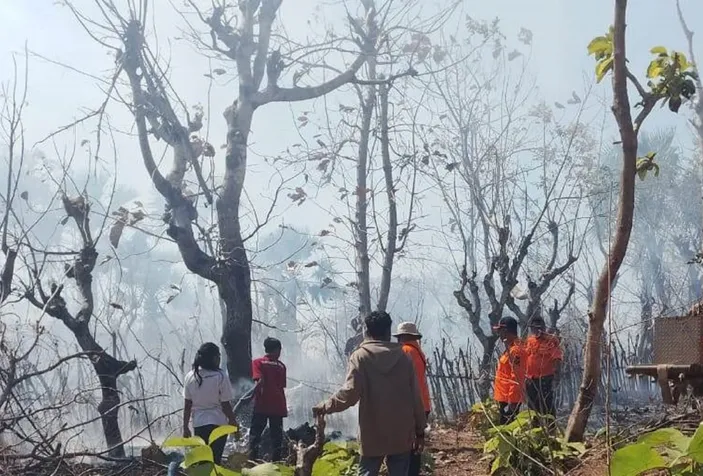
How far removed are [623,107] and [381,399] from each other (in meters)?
2.48

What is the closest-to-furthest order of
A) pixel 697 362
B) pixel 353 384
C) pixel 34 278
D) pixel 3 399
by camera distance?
pixel 697 362, pixel 353 384, pixel 3 399, pixel 34 278

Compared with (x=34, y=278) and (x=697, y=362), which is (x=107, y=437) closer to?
(x=34, y=278)

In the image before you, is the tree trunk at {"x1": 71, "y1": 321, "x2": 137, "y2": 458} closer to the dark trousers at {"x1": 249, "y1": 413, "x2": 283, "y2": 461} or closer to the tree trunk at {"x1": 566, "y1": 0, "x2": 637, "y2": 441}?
the dark trousers at {"x1": 249, "y1": 413, "x2": 283, "y2": 461}

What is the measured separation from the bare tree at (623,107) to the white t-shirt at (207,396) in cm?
281

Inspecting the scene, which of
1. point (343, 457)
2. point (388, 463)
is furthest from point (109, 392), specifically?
point (388, 463)

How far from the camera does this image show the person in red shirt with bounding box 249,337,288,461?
7.22 meters

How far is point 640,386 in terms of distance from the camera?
51.9 feet

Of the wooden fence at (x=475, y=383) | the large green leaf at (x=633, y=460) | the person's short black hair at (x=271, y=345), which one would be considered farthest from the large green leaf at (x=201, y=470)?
the wooden fence at (x=475, y=383)

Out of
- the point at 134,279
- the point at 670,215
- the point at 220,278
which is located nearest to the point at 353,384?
Answer: the point at 220,278

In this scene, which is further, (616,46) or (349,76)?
(349,76)


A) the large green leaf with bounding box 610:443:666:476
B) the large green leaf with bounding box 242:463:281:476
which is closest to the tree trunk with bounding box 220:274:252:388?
the large green leaf with bounding box 242:463:281:476

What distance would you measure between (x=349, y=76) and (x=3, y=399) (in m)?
6.35

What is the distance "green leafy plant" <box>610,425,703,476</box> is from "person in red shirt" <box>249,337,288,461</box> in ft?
14.9

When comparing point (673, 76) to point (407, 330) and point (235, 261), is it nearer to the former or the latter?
point (407, 330)
